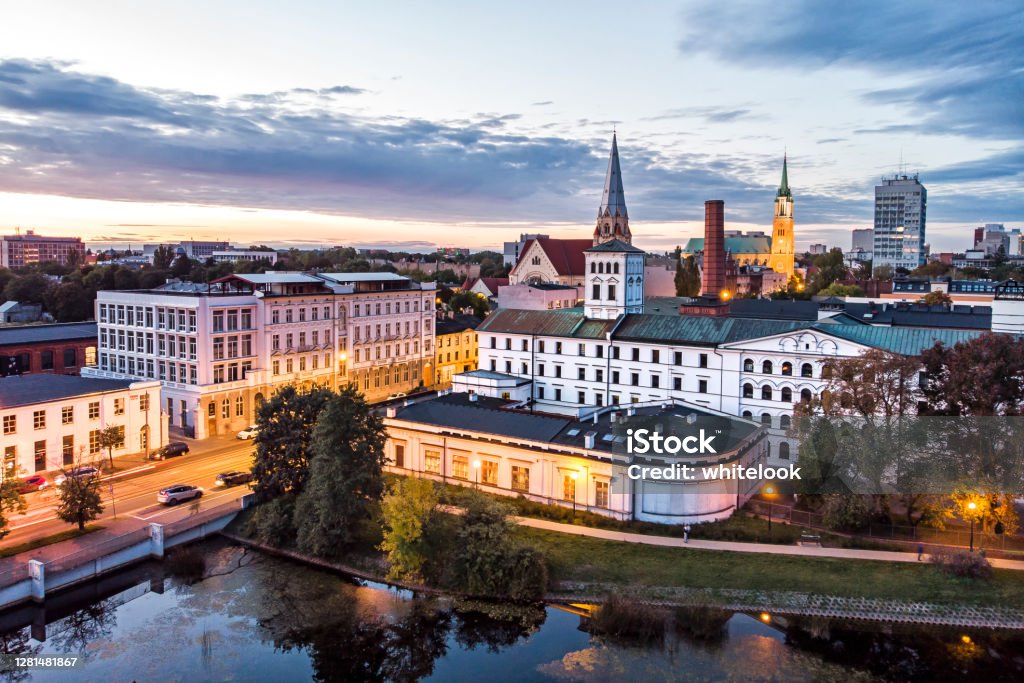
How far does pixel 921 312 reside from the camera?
62.6 metres

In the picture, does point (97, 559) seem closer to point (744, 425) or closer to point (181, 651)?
point (181, 651)

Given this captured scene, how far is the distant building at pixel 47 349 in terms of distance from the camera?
192 feet

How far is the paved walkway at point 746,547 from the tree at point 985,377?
23.3 feet

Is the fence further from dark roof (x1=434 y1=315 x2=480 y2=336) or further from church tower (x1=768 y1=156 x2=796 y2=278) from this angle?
church tower (x1=768 y1=156 x2=796 y2=278)

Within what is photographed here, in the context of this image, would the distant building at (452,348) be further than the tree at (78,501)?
Yes

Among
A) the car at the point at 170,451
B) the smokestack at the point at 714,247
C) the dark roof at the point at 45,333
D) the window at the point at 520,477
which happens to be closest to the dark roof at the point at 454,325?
the smokestack at the point at 714,247

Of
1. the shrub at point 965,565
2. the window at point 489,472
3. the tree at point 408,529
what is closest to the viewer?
the shrub at point 965,565

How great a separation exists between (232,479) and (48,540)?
10471 millimetres

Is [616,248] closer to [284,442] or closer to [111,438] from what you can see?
[284,442]

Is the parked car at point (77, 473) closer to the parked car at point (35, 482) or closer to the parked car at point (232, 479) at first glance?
the parked car at point (35, 482)

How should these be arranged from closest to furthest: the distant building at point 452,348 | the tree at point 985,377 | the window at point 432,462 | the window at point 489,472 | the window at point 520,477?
the tree at point 985,377, the window at point 520,477, the window at point 489,472, the window at point 432,462, the distant building at point 452,348

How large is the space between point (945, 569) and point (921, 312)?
119ft

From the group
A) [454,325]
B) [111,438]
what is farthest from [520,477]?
[454,325]

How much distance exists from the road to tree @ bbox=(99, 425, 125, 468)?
192cm
